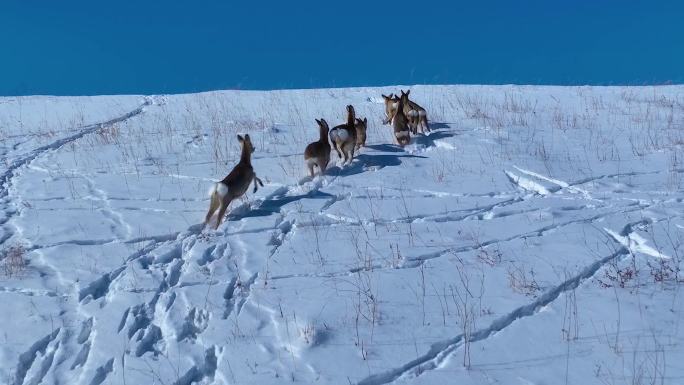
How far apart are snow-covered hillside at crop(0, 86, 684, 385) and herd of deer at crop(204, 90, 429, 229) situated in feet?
0.90

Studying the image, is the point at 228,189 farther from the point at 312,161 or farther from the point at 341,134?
the point at 341,134

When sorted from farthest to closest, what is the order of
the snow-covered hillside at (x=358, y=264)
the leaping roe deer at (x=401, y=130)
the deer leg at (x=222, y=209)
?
the leaping roe deer at (x=401, y=130), the deer leg at (x=222, y=209), the snow-covered hillside at (x=358, y=264)

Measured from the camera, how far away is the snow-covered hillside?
5.07 m

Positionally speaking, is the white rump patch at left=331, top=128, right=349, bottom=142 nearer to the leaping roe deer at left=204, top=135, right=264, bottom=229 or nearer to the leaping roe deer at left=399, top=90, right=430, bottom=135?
the leaping roe deer at left=204, top=135, right=264, bottom=229

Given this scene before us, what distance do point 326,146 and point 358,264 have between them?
175 inches

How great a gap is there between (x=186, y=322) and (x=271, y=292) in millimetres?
903

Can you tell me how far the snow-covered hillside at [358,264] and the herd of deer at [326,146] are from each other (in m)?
0.27

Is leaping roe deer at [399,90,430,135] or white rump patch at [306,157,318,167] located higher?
leaping roe deer at [399,90,430,135]

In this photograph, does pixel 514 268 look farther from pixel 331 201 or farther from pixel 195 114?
pixel 195 114

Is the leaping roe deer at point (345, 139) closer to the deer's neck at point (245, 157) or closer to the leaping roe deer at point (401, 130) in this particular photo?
the leaping roe deer at point (401, 130)

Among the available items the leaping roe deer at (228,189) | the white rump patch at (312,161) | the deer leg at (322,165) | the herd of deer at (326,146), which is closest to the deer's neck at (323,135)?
the herd of deer at (326,146)

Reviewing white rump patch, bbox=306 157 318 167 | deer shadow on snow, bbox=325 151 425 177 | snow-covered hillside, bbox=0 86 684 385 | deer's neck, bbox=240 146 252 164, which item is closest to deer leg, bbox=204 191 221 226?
snow-covered hillside, bbox=0 86 684 385

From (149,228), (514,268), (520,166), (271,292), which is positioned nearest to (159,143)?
(149,228)

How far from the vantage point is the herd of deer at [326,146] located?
Answer: 8.46m
